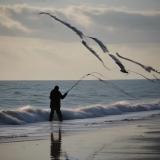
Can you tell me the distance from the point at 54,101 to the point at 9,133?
→ 6.00 m

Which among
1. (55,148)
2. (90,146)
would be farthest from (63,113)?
(55,148)

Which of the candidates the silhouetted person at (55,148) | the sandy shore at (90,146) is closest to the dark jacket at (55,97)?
the sandy shore at (90,146)

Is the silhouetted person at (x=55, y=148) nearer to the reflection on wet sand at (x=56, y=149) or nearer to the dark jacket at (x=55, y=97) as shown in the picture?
the reflection on wet sand at (x=56, y=149)

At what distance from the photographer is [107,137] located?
1650 centimetres

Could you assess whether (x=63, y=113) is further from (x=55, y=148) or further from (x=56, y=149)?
(x=56, y=149)

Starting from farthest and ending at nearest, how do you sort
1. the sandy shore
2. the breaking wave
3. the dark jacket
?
the breaking wave < the dark jacket < the sandy shore

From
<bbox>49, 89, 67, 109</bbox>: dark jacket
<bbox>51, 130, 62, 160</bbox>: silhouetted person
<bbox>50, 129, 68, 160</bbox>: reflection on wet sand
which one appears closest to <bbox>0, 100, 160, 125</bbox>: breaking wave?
<bbox>49, 89, 67, 109</bbox>: dark jacket

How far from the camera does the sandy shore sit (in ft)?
41.7

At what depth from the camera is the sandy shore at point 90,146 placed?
12.7 m

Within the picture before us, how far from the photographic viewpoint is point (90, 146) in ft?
47.0

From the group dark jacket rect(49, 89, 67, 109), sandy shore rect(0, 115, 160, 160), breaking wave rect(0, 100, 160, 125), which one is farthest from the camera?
breaking wave rect(0, 100, 160, 125)

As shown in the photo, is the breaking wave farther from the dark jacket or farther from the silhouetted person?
the silhouetted person

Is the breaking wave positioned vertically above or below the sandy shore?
above

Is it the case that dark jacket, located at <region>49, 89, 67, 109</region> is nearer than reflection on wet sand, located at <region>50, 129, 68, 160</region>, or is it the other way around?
reflection on wet sand, located at <region>50, 129, 68, 160</region>
